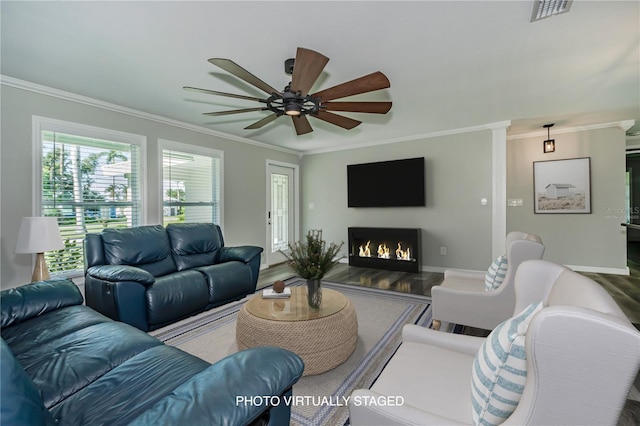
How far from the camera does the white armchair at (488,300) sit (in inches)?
84.0

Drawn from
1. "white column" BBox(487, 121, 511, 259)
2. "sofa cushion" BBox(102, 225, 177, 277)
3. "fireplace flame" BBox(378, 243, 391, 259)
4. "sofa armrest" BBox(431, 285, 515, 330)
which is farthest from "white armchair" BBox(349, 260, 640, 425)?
"fireplace flame" BBox(378, 243, 391, 259)

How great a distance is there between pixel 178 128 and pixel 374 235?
383 centimetres

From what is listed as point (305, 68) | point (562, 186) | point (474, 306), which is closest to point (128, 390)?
point (305, 68)

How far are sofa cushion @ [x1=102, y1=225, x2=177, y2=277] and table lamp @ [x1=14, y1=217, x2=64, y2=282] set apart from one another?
44 centimetres

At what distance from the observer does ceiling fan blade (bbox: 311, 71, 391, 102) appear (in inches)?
77.1

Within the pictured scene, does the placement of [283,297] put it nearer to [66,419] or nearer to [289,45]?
[66,419]

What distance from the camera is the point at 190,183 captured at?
4.42 meters

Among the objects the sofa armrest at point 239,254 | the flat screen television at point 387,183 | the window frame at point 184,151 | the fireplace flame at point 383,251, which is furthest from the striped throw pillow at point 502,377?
the fireplace flame at point 383,251

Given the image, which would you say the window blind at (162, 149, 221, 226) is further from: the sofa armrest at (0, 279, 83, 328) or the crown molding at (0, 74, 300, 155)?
the sofa armrest at (0, 279, 83, 328)

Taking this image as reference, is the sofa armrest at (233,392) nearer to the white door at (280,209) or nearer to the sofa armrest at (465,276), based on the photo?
the sofa armrest at (465,276)

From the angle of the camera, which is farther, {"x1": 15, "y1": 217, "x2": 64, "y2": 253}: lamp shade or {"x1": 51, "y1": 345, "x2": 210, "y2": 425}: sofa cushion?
{"x1": 15, "y1": 217, "x2": 64, "y2": 253}: lamp shade

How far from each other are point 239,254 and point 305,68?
8.66ft

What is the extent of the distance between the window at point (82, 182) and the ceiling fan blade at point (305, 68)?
2784mm

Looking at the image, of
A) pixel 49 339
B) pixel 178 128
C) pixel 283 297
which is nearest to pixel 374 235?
pixel 283 297
